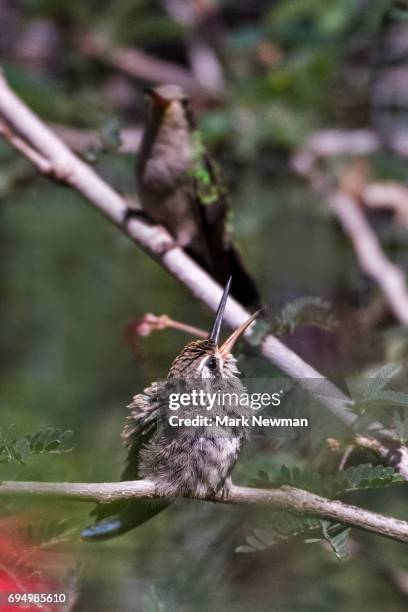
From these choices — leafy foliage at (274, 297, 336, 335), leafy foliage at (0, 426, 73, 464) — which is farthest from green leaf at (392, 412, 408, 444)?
leafy foliage at (0, 426, 73, 464)

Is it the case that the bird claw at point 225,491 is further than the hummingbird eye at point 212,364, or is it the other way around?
the hummingbird eye at point 212,364

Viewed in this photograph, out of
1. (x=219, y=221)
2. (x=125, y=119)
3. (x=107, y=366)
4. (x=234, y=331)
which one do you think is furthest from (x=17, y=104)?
(x=125, y=119)

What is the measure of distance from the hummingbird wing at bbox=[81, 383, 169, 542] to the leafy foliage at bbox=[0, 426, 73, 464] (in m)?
0.14

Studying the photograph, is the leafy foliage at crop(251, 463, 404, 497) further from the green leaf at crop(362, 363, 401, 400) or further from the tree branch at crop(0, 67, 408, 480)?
the tree branch at crop(0, 67, 408, 480)

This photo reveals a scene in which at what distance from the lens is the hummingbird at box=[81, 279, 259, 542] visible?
1789mm

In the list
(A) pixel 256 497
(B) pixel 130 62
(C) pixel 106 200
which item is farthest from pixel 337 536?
(B) pixel 130 62

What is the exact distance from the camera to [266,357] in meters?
2.03

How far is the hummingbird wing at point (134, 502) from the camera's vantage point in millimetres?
1774

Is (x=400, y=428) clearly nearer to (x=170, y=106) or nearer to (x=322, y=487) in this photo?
(x=322, y=487)

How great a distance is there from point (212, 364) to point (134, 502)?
0.32 m

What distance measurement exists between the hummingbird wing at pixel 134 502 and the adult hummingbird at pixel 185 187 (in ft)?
3.05

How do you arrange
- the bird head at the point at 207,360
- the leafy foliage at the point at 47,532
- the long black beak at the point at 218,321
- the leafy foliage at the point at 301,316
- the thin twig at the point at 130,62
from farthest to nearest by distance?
the thin twig at the point at 130,62 → the leafy foliage at the point at 301,316 → the long black beak at the point at 218,321 → the bird head at the point at 207,360 → the leafy foliage at the point at 47,532

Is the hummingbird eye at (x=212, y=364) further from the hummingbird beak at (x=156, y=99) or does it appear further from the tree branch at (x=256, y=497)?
the hummingbird beak at (x=156, y=99)

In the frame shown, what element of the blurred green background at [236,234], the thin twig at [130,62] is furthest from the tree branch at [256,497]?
the thin twig at [130,62]
